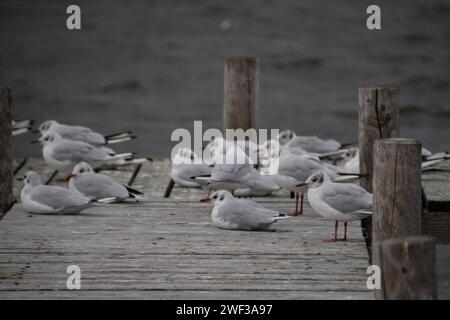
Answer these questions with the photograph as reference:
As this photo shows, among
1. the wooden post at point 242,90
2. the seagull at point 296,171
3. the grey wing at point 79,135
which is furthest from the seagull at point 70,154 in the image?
the seagull at point 296,171

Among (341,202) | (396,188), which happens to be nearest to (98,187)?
(341,202)

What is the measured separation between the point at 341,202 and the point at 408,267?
8.19ft

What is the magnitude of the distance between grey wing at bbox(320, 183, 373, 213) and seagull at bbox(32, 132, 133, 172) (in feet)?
10.2

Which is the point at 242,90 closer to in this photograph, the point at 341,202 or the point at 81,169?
the point at 81,169

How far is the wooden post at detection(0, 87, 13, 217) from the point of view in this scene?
8531 millimetres

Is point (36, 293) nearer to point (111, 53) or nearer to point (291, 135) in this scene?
point (291, 135)

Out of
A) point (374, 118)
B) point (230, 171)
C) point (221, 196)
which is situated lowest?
point (221, 196)

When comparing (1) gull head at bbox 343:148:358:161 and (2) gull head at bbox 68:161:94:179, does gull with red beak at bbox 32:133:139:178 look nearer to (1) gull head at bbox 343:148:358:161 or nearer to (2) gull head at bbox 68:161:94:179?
(2) gull head at bbox 68:161:94:179

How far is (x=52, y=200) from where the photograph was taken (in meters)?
8.27

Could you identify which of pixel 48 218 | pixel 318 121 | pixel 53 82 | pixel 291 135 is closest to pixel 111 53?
pixel 53 82

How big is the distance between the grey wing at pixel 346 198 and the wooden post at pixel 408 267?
2316mm

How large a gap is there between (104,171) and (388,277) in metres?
5.92

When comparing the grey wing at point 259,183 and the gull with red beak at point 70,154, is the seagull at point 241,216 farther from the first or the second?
the gull with red beak at point 70,154

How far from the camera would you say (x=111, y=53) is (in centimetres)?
2505
